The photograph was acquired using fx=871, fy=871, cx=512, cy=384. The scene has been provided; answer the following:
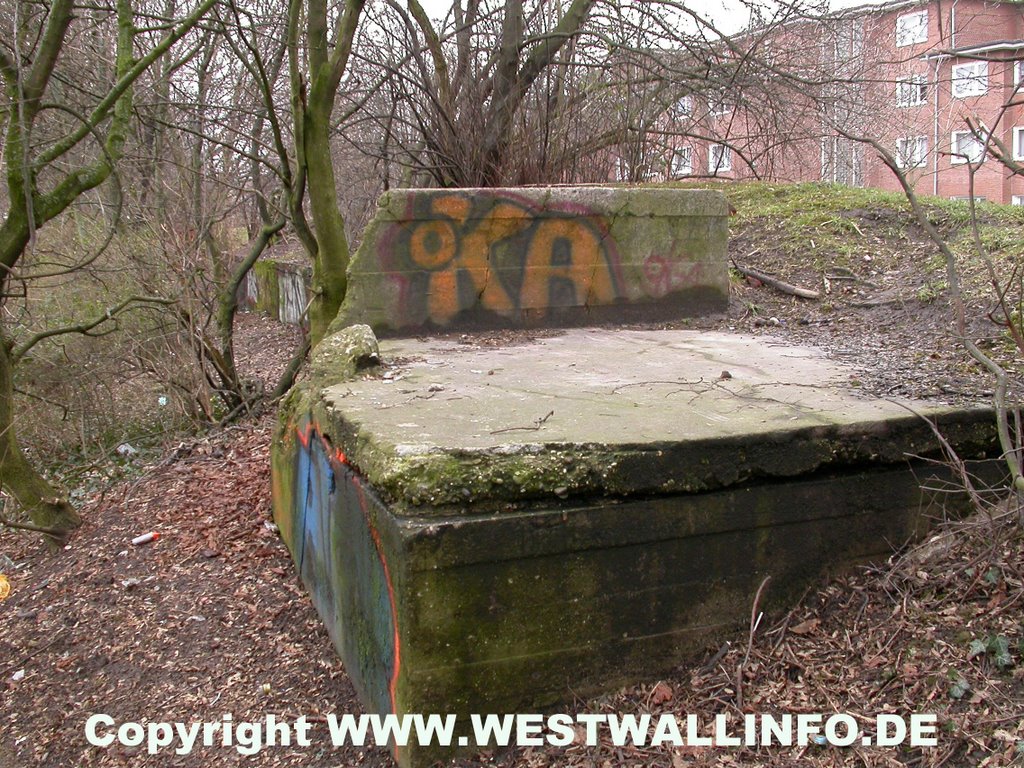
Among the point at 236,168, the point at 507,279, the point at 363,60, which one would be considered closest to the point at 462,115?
the point at 363,60

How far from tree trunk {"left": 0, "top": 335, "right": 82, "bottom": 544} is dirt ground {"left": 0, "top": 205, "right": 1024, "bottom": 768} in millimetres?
195

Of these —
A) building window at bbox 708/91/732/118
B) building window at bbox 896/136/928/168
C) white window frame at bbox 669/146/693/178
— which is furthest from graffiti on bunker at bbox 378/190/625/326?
white window frame at bbox 669/146/693/178

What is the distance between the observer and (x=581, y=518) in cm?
264

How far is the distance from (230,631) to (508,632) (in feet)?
6.72

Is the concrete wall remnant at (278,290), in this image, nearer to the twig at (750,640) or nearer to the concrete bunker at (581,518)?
the concrete bunker at (581,518)

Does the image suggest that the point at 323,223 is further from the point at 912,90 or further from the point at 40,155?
the point at 912,90

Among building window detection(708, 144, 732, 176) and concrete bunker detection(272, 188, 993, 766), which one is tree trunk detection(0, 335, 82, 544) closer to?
concrete bunker detection(272, 188, 993, 766)

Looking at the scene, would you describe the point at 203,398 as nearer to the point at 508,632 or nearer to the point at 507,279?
the point at 507,279

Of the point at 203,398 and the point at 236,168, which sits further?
the point at 236,168

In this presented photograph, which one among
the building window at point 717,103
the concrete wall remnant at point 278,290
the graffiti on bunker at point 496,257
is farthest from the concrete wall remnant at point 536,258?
the concrete wall remnant at point 278,290

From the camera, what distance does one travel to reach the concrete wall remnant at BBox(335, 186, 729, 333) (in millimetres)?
5391

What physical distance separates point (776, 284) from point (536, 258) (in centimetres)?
199

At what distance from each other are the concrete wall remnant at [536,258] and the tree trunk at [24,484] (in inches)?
96.8

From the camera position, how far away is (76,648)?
425 cm
